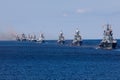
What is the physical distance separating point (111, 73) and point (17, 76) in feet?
62.4

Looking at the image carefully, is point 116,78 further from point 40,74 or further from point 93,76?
point 40,74

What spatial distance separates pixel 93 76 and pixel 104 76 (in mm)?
1981

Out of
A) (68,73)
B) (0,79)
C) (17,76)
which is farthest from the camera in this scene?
(68,73)

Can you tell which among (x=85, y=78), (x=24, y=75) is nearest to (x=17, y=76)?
(x=24, y=75)

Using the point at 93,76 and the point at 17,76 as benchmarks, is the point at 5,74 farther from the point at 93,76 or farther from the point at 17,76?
the point at 93,76

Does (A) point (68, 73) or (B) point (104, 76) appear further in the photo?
(A) point (68, 73)

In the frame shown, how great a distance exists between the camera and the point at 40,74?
101m

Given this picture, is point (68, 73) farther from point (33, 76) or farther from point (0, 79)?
point (0, 79)

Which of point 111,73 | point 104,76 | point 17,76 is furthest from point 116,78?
point 17,76

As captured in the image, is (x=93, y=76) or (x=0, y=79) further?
(x=93, y=76)

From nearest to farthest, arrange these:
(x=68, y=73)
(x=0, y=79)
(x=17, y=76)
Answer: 1. (x=0, y=79)
2. (x=17, y=76)
3. (x=68, y=73)

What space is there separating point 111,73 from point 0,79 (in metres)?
24.1

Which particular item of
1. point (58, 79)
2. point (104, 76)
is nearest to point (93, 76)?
point (104, 76)

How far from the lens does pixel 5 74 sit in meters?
98.8
